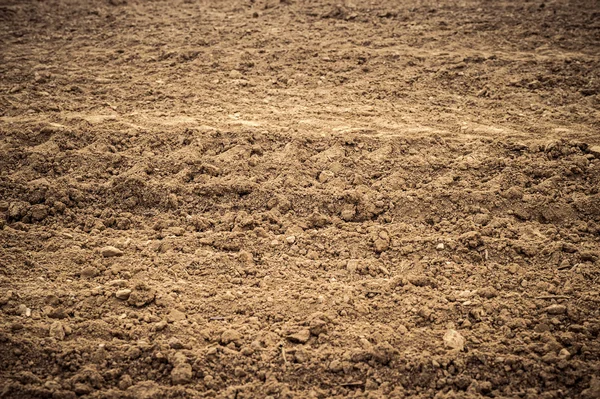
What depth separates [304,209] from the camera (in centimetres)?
311

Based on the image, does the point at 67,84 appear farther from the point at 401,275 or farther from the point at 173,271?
the point at 401,275

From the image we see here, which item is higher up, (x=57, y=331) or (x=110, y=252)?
(x=110, y=252)

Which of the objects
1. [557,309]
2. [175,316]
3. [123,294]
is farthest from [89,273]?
[557,309]

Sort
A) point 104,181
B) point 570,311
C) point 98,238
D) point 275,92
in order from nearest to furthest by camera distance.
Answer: point 570,311
point 98,238
point 104,181
point 275,92

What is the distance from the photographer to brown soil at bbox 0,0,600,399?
2.31m

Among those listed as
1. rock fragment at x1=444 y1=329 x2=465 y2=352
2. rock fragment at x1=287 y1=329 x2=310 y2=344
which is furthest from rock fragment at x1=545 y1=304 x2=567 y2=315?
rock fragment at x1=287 y1=329 x2=310 y2=344

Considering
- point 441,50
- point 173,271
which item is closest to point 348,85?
point 441,50

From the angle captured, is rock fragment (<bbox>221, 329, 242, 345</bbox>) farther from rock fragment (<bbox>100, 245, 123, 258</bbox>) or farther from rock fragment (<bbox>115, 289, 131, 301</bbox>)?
rock fragment (<bbox>100, 245, 123, 258</bbox>)

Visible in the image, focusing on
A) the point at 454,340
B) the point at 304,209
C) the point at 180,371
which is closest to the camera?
the point at 180,371

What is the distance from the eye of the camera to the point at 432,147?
3.45 metres

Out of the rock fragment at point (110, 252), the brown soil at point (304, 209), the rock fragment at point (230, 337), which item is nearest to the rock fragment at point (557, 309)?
the brown soil at point (304, 209)

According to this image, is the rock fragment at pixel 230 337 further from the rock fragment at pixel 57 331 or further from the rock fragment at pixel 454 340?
the rock fragment at pixel 454 340

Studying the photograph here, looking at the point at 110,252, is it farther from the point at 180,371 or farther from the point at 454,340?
the point at 454,340

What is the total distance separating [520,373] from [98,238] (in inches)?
95.4
